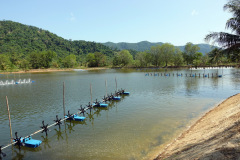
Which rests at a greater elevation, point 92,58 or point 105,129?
point 92,58

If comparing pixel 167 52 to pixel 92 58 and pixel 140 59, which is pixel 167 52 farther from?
pixel 92 58

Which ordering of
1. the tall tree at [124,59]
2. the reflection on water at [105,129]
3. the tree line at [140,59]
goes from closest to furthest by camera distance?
1. the reflection on water at [105,129]
2. the tree line at [140,59]
3. the tall tree at [124,59]

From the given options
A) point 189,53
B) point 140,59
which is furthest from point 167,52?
point 140,59

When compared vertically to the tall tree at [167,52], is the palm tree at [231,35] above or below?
below

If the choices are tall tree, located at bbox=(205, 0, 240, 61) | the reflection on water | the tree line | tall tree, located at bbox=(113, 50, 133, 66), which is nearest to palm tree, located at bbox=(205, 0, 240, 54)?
tall tree, located at bbox=(205, 0, 240, 61)

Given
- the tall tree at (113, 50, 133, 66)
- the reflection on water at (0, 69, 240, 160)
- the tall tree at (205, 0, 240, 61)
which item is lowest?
the reflection on water at (0, 69, 240, 160)

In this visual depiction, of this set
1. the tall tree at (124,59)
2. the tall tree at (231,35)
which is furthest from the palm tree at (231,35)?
the tall tree at (124,59)

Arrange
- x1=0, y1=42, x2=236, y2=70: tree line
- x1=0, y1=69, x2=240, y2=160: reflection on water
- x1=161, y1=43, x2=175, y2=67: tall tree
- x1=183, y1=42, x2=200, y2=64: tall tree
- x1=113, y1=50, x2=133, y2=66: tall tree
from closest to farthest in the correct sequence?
1. x1=0, y1=69, x2=240, y2=160: reflection on water
2. x1=0, y1=42, x2=236, y2=70: tree line
3. x1=183, y1=42, x2=200, y2=64: tall tree
4. x1=161, y1=43, x2=175, y2=67: tall tree
5. x1=113, y1=50, x2=133, y2=66: tall tree

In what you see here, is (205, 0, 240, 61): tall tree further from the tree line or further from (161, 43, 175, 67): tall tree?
(161, 43, 175, 67): tall tree

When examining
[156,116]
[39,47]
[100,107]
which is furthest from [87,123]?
[39,47]

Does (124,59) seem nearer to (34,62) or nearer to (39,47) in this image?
(34,62)

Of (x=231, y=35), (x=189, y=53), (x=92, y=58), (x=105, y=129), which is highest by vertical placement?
(x=189, y=53)

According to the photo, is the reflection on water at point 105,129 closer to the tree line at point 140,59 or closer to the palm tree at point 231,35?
the palm tree at point 231,35

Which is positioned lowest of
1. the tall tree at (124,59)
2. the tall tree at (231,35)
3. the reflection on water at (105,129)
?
the reflection on water at (105,129)
